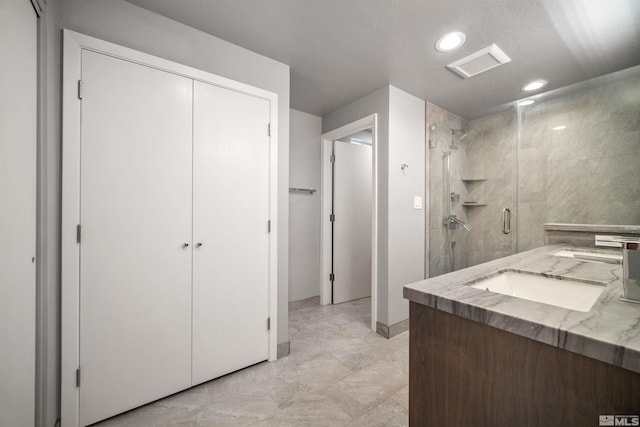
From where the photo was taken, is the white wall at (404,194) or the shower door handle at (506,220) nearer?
the white wall at (404,194)

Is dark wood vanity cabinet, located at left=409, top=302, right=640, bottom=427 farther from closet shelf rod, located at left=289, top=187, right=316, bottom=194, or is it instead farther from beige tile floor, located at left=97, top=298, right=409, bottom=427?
closet shelf rod, located at left=289, top=187, right=316, bottom=194

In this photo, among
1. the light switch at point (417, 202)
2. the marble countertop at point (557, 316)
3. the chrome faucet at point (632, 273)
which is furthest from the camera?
the light switch at point (417, 202)

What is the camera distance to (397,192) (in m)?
2.52

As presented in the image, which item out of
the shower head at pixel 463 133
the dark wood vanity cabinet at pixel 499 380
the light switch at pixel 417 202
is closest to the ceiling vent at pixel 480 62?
the shower head at pixel 463 133

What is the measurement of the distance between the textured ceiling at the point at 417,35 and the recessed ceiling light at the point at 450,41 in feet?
0.17

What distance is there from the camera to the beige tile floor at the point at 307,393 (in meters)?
1.39

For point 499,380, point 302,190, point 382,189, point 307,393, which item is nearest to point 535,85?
point 382,189

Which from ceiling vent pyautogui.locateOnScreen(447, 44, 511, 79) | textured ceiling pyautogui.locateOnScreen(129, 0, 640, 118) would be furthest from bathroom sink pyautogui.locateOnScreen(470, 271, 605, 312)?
ceiling vent pyautogui.locateOnScreen(447, 44, 511, 79)

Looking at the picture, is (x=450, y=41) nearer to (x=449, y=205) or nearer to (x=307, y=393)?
(x=449, y=205)

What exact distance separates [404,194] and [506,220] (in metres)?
1.48

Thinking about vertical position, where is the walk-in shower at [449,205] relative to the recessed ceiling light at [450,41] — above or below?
below

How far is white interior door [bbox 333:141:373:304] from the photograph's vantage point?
3322 millimetres

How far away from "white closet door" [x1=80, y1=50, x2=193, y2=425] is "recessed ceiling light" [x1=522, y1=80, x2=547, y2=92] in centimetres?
296

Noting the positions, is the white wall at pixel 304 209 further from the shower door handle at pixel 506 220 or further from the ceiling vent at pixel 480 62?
the shower door handle at pixel 506 220
